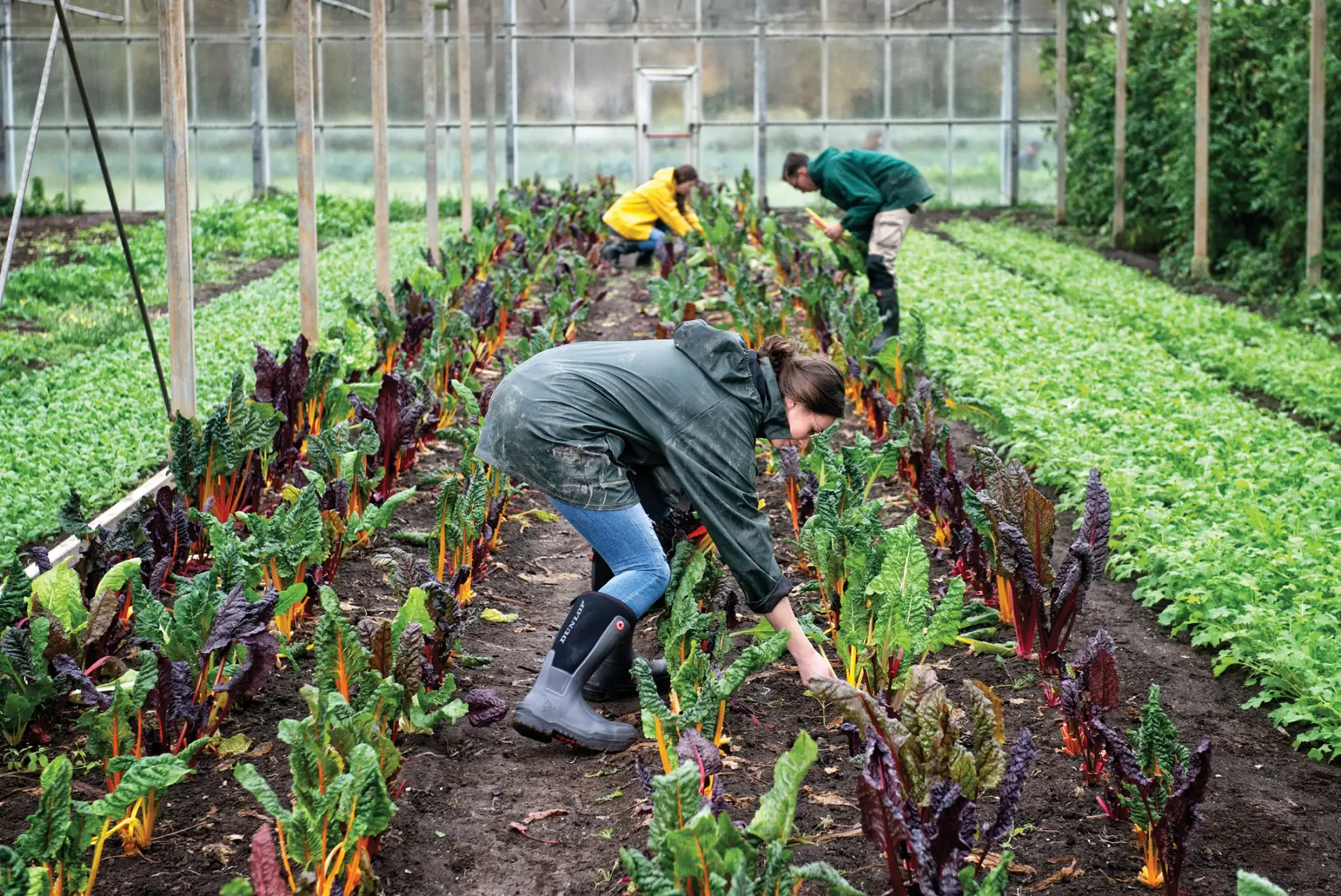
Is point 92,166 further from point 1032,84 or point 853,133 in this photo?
point 1032,84

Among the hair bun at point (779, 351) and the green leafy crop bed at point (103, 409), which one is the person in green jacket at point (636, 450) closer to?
the hair bun at point (779, 351)

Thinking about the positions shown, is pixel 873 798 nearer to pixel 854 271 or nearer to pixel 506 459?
pixel 506 459

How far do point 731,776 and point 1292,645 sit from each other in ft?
5.84

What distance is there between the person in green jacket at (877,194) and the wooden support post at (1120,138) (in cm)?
813

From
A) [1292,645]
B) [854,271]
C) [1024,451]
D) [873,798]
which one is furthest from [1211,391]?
[873,798]

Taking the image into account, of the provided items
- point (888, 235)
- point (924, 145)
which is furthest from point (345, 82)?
→ point (888, 235)

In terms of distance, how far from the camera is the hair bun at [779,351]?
3.71 meters

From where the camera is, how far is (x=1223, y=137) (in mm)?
15438

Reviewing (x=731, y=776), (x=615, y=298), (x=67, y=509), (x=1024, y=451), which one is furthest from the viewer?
(x=615, y=298)

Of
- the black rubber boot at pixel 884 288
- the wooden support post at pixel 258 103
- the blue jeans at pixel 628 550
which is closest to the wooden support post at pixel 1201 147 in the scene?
the black rubber boot at pixel 884 288

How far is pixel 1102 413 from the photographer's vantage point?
701 centimetres

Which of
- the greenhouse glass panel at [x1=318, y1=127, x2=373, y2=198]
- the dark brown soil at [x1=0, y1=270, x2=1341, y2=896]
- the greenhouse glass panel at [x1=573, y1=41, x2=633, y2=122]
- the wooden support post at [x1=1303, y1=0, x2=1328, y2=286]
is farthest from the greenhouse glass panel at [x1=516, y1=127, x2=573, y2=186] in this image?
the dark brown soil at [x1=0, y1=270, x2=1341, y2=896]

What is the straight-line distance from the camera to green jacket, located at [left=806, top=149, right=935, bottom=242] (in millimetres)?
9484

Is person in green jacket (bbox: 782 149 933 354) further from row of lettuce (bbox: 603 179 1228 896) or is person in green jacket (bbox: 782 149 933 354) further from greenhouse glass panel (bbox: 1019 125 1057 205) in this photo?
greenhouse glass panel (bbox: 1019 125 1057 205)
